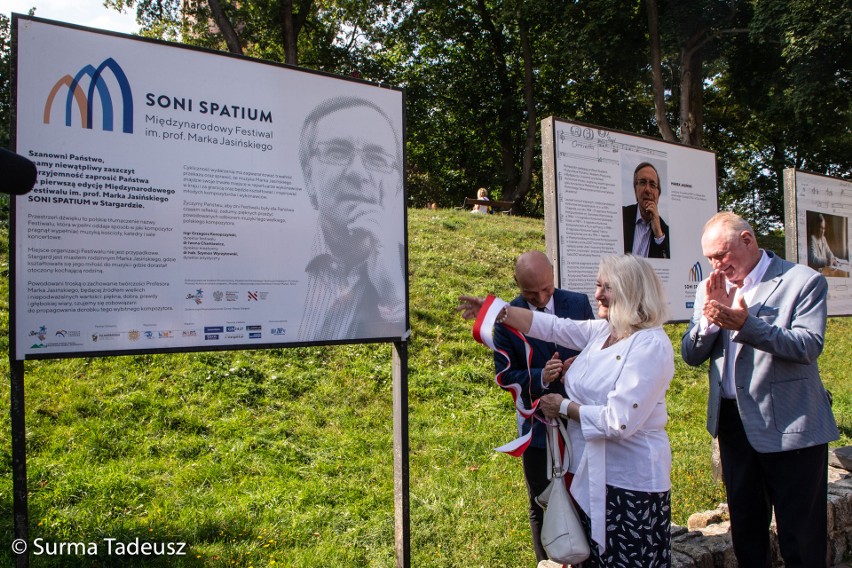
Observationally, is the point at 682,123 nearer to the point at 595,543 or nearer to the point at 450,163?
the point at 450,163

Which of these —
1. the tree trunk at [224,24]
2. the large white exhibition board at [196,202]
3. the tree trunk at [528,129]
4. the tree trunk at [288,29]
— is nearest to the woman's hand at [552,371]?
the large white exhibition board at [196,202]

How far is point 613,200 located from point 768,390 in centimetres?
176

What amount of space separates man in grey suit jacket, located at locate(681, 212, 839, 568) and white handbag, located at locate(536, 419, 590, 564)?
1.04m

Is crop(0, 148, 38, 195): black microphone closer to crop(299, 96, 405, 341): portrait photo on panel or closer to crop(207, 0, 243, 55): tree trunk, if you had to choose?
crop(299, 96, 405, 341): portrait photo on panel

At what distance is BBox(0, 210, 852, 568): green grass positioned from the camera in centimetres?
417

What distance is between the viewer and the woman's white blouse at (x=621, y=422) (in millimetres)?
2734

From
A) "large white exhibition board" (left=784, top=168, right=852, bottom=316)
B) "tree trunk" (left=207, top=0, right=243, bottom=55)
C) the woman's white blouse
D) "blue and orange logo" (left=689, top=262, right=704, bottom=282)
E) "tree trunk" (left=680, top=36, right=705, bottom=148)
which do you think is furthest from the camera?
"tree trunk" (left=680, top=36, right=705, bottom=148)

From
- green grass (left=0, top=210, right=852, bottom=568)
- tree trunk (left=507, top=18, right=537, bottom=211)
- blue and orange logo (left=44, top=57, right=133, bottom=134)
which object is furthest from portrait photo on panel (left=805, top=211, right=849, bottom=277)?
tree trunk (left=507, top=18, right=537, bottom=211)

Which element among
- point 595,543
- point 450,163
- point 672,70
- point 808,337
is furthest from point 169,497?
Result: point 450,163

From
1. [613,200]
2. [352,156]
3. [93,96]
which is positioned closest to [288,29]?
[613,200]

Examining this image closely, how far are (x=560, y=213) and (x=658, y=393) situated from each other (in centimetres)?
168

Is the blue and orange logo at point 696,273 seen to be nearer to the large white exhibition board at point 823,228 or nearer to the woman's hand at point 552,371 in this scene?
the large white exhibition board at point 823,228

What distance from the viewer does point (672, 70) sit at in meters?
21.5

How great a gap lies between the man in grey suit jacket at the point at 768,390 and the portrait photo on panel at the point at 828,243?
370 centimetres
